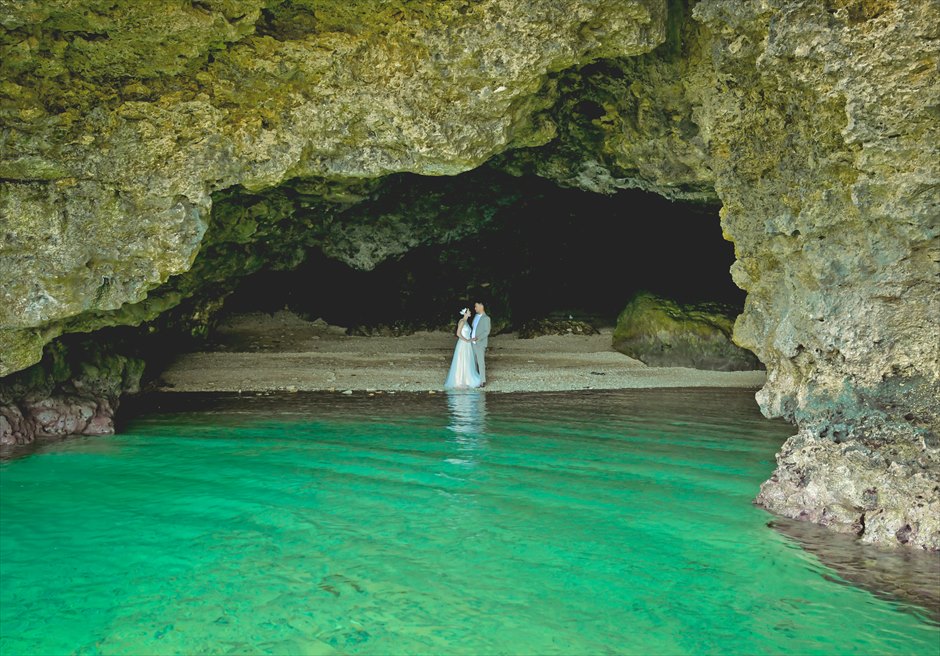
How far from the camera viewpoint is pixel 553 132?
9625mm

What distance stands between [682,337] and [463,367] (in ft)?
15.4

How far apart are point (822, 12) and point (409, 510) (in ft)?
16.2

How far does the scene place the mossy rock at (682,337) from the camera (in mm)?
15594

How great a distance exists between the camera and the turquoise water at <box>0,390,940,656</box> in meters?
4.59

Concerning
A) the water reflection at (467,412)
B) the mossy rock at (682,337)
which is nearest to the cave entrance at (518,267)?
the mossy rock at (682,337)

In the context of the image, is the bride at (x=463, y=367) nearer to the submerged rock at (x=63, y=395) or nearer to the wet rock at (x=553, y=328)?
the wet rock at (x=553, y=328)

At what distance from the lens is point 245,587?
522 centimetres

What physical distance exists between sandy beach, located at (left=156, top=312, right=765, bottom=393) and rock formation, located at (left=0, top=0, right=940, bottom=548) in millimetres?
5127

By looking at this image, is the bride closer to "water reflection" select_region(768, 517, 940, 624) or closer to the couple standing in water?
the couple standing in water

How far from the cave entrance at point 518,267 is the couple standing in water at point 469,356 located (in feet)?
9.74

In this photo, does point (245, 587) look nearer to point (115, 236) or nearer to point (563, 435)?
point (115, 236)

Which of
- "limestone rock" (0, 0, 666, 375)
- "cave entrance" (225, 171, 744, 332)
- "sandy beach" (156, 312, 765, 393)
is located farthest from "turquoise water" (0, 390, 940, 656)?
"cave entrance" (225, 171, 744, 332)

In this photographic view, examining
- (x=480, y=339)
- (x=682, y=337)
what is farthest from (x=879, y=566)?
(x=682, y=337)

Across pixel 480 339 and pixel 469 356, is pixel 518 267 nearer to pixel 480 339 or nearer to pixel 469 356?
pixel 480 339
